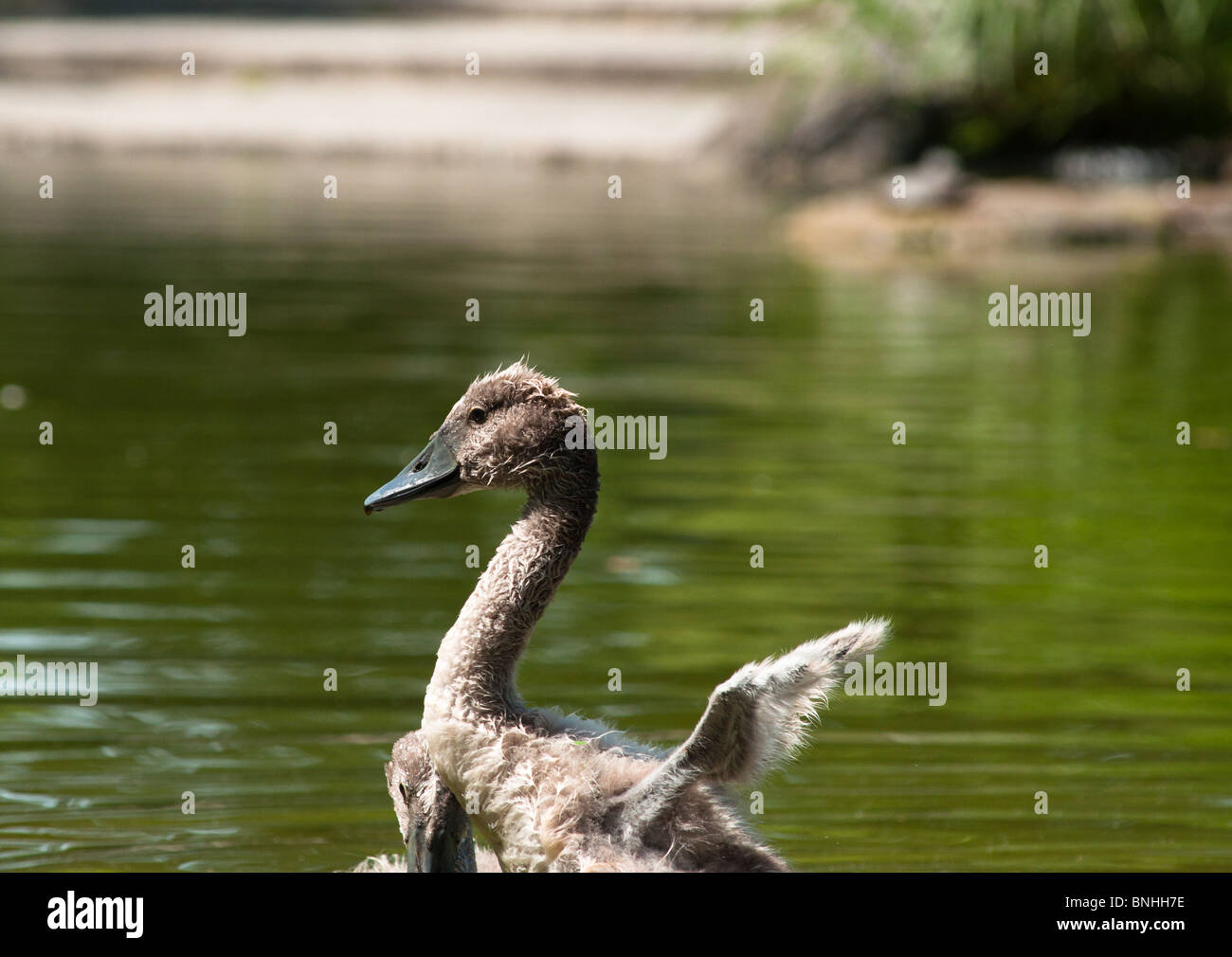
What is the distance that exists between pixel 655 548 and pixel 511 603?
4.75 m

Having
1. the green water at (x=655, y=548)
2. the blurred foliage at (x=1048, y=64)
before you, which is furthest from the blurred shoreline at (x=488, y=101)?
the green water at (x=655, y=548)

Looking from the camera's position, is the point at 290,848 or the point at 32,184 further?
the point at 32,184

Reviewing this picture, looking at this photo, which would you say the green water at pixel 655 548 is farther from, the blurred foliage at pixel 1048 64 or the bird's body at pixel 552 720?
the blurred foliage at pixel 1048 64

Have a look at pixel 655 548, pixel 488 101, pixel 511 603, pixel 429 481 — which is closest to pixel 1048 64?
pixel 488 101

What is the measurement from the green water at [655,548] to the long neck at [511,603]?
3.53 ft

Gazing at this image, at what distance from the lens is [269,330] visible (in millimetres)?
16844

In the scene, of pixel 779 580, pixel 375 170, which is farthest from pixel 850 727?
pixel 375 170

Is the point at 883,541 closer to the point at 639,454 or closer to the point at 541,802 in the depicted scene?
the point at 639,454

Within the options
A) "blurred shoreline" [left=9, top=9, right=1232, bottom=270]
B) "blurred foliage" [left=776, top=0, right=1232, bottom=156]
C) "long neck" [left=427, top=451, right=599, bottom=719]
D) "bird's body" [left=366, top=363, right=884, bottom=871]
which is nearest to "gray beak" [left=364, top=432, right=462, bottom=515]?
"bird's body" [left=366, top=363, right=884, bottom=871]

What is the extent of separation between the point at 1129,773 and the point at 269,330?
1104 cm

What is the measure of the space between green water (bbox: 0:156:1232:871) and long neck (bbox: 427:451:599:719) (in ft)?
3.53

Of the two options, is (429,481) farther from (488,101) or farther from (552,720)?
(488,101)

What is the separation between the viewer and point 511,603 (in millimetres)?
5359

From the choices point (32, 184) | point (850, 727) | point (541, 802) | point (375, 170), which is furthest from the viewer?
point (375, 170)
